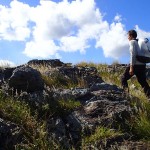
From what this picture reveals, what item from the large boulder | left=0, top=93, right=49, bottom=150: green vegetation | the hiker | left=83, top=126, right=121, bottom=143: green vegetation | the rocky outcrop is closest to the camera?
left=0, top=93, right=49, bottom=150: green vegetation

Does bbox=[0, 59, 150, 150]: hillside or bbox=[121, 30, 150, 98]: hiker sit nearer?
A: bbox=[0, 59, 150, 150]: hillside

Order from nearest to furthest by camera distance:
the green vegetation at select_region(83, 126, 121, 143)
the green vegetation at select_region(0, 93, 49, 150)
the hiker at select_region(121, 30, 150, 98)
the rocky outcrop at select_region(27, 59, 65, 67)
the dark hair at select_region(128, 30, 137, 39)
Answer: the green vegetation at select_region(0, 93, 49, 150)
the green vegetation at select_region(83, 126, 121, 143)
the hiker at select_region(121, 30, 150, 98)
the dark hair at select_region(128, 30, 137, 39)
the rocky outcrop at select_region(27, 59, 65, 67)

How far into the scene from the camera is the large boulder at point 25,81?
31.0 feet

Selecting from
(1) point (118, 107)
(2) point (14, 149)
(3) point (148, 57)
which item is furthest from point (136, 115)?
(3) point (148, 57)

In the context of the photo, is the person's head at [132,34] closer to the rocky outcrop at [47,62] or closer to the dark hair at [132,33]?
the dark hair at [132,33]

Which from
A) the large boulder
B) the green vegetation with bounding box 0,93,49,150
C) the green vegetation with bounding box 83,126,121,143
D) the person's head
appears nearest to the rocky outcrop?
the person's head

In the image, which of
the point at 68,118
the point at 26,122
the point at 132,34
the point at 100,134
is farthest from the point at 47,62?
the point at 100,134

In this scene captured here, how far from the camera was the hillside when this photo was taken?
23.6ft

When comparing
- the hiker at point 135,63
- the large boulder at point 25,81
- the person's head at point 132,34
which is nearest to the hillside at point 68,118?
the large boulder at point 25,81

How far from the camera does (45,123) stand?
752 cm

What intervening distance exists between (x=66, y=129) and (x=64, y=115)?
0.55 m

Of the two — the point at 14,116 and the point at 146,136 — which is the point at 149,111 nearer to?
the point at 146,136

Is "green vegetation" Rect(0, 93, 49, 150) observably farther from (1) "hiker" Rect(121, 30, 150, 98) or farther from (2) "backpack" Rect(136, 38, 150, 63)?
(2) "backpack" Rect(136, 38, 150, 63)

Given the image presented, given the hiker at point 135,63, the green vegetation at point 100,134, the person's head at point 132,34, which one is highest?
the person's head at point 132,34
